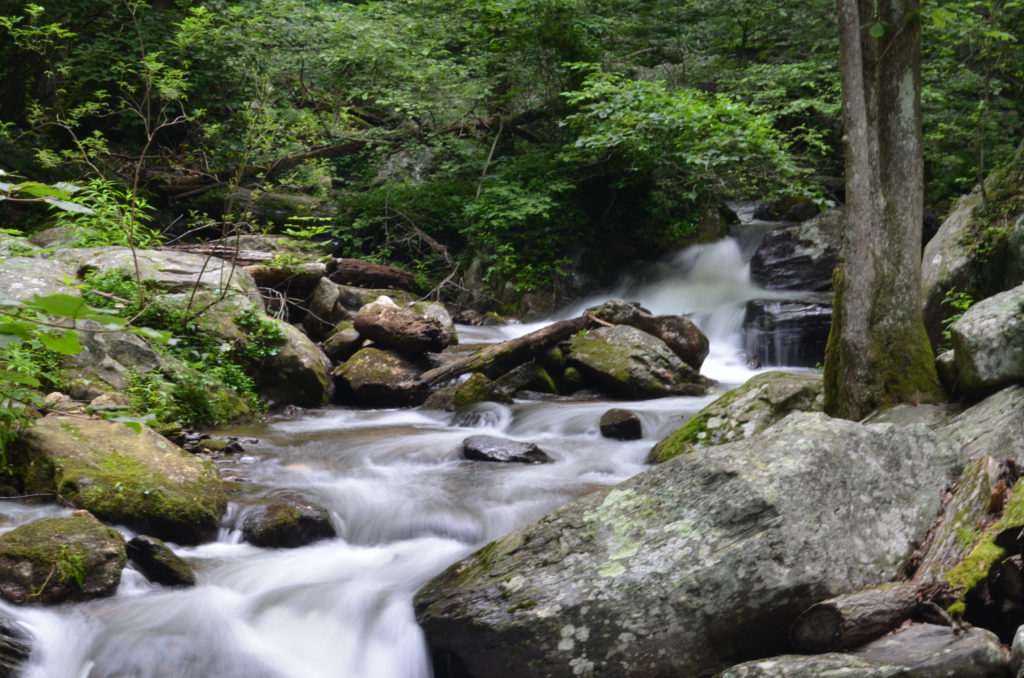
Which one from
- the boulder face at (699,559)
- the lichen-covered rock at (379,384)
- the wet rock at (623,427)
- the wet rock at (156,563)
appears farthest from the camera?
the lichen-covered rock at (379,384)

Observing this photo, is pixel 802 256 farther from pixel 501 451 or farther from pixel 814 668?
pixel 814 668

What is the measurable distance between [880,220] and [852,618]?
370cm

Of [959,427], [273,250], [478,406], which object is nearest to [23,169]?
[273,250]

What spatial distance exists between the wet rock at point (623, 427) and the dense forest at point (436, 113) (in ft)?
21.2

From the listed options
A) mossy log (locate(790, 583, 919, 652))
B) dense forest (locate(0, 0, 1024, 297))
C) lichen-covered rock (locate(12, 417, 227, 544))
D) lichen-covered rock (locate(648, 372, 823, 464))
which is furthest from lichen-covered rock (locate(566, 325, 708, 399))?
mossy log (locate(790, 583, 919, 652))

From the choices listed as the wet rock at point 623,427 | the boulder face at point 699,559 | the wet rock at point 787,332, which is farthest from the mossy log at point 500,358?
the boulder face at point 699,559

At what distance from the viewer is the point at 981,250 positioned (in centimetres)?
695

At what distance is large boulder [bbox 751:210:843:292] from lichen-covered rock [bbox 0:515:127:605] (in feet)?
36.2

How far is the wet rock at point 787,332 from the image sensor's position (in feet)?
34.9

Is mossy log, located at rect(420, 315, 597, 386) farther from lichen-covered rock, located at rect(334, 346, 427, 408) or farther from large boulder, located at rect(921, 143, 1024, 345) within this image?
large boulder, located at rect(921, 143, 1024, 345)

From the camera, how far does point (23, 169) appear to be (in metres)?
13.7

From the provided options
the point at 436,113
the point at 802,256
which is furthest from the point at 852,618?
the point at 436,113

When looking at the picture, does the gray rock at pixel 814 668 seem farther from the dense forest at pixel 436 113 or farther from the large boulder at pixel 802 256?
the dense forest at pixel 436 113

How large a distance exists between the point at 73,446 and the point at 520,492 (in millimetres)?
3200
